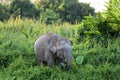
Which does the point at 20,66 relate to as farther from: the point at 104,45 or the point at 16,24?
the point at 16,24

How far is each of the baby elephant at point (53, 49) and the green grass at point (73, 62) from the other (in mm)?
282

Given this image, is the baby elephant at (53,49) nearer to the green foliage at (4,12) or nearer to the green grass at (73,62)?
the green grass at (73,62)

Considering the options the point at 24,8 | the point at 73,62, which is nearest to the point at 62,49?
the point at 73,62

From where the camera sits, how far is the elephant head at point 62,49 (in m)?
6.86

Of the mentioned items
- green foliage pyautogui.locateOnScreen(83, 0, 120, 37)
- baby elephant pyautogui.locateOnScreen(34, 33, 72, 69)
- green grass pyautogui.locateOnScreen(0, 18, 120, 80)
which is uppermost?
green foliage pyautogui.locateOnScreen(83, 0, 120, 37)

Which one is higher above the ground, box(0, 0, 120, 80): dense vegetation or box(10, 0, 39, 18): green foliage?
box(10, 0, 39, 18): green foliage

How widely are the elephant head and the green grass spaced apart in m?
0.53

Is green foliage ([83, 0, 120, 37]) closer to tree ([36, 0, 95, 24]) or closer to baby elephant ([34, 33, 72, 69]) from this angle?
baby elephant ([34, 33, 72, 69])

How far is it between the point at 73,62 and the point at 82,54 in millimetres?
915

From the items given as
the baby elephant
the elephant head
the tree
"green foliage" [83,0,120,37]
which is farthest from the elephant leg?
the tree

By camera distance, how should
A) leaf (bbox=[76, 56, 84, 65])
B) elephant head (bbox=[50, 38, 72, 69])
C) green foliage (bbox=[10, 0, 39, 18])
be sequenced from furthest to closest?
green foliage (bbox=[10, 0, 39, 18]) < leaf (bbox=[76, 56, 84, 65]) < elephant head (bbox=[50, 38, 72, 69])

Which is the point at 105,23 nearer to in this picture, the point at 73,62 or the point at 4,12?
the point at 73,62

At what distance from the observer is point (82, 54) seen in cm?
882

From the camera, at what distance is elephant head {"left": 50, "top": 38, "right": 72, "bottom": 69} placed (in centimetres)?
686
